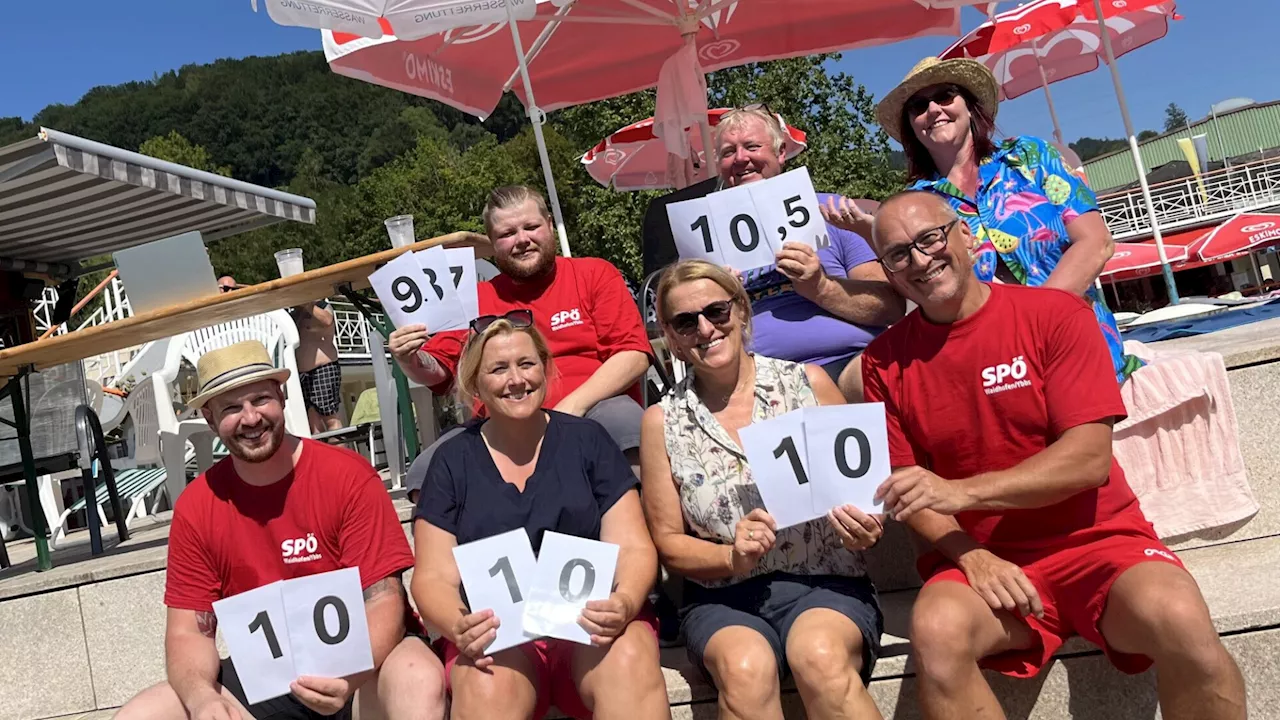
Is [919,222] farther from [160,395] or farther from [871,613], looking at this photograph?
[160,395]

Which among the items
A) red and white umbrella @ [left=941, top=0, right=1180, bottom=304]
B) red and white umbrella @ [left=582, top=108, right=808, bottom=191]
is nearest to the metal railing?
red and white umbrella @ [left=941, top=0, right=1180, bottom=304]

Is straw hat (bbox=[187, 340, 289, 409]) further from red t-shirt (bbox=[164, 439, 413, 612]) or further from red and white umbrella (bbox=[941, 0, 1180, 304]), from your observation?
red and white umbrella (bbox=[941, 0, 1180, 304])

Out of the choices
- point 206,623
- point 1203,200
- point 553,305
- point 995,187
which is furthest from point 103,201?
point 1203,200

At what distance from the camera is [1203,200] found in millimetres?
35750

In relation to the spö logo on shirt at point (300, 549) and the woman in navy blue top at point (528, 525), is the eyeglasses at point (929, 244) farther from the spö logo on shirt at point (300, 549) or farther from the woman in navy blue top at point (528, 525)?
the spö logo on shirt at point (300, 549)

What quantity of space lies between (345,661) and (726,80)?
67.0 feet

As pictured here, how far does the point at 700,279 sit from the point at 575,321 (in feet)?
3.04

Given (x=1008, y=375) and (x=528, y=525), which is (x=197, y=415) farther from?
(x=1008, y=375)

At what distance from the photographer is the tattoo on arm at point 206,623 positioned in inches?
116

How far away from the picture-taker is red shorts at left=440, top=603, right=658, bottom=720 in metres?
2.77

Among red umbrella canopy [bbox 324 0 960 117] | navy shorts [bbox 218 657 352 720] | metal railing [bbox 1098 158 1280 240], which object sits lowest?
navy shorts [bbox 218 657 352 720]

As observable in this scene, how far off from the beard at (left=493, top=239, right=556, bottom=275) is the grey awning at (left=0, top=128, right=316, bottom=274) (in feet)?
9.87

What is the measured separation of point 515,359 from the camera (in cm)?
296

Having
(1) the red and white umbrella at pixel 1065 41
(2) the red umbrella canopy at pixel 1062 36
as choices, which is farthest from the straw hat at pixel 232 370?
(2) the red umbrella canopy at pixel 1062 36
